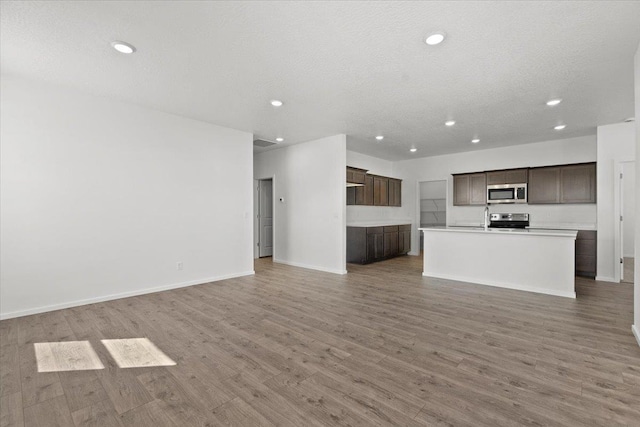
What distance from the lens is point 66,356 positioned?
2551mm

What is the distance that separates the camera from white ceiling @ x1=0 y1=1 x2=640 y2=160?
7.61 feet

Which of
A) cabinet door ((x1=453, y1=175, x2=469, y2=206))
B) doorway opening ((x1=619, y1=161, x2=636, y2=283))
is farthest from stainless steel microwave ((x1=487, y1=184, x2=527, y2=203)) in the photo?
doorway opening ((x1=619, y1=161, x2=636, y2=283))

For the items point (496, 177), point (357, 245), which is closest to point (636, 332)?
point (496, 177)

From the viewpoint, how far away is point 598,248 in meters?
5.41

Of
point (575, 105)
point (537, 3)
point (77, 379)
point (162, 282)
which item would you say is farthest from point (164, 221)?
point (575, 105)

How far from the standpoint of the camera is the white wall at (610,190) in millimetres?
5109

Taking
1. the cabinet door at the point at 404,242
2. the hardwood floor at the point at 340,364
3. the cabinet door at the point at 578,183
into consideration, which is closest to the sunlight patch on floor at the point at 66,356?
the hardwood floor at the point at 340,364

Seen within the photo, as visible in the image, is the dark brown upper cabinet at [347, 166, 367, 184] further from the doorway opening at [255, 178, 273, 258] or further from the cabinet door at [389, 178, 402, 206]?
the doorway opening at [255, 178, 273, 258]

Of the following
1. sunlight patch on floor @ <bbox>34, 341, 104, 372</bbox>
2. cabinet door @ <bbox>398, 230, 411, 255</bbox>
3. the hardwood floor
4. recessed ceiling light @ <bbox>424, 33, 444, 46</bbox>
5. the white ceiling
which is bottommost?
sunlight patch on floor @ <bbox>34, 341, 104, 372</bbox>

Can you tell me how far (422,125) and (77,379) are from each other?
554 centimetres

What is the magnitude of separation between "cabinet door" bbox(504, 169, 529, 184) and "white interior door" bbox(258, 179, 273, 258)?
583 cm

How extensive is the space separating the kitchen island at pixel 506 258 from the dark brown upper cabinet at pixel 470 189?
222 cm

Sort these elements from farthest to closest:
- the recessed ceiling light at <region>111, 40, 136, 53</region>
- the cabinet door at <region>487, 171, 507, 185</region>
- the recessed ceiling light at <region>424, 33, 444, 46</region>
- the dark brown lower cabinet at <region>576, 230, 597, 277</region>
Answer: the cabinet door at <region>487, 171, 507, 185</region> < the dark brown lower cabinet at <region>576, 230, 597, 277</region> < the recessed ceiling light at <region>111, 40, 136, 53</region> < the recessed ceiling light at <region>424, 33, 444, 46</region>

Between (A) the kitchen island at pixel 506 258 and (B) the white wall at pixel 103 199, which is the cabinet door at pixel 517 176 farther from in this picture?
(B) the white wall at pixel 103 199
